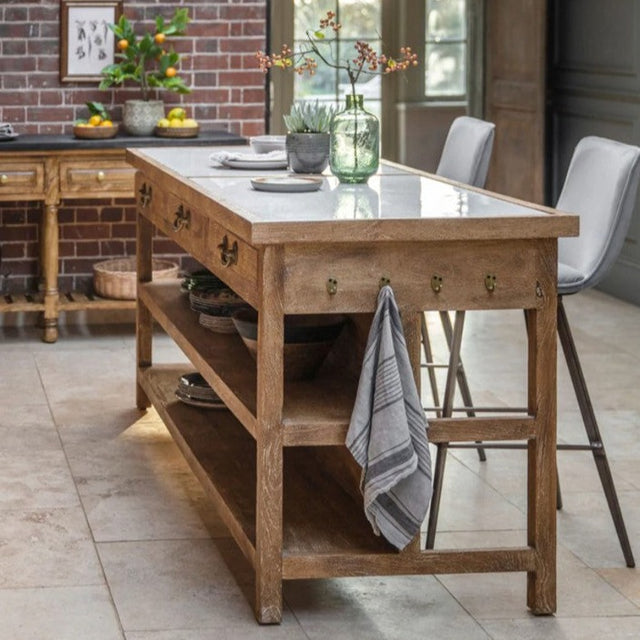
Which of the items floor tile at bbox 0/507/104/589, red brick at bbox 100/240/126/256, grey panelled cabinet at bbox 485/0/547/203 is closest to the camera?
floor tile at bbox 0/507/104/589

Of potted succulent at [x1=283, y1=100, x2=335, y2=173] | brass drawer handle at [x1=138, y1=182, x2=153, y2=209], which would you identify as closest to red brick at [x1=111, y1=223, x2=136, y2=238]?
brass drawer handle at [x1=138, y1=182, x2=153, y2=209]

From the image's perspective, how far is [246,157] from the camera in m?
4.46

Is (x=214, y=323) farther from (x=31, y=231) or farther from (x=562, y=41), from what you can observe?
(x=562, y=41)

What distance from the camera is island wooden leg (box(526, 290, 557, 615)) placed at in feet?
10.7

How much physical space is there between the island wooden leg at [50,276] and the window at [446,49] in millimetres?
3625

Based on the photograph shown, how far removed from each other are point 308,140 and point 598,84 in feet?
12.9

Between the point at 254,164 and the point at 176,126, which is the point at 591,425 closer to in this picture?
the point at 254,164

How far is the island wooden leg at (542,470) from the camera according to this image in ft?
10.7

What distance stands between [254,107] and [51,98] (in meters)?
0.96

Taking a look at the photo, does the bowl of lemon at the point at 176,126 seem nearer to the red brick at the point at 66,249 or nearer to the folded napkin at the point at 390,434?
the red brick at the point at 66,249

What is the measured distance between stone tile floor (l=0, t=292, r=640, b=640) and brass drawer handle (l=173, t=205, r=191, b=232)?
79 centimetres

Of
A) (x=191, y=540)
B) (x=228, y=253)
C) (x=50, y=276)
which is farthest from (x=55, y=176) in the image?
(x=228, y=253)

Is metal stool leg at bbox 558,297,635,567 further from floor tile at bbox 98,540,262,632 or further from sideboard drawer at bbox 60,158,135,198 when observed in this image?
sideboard drawer at bbox 60,158,135,198

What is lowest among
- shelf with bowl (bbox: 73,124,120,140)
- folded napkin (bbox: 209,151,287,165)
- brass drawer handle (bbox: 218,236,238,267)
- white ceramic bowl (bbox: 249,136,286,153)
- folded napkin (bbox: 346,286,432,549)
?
folded napkin (bbox: 346,286,432,549)
